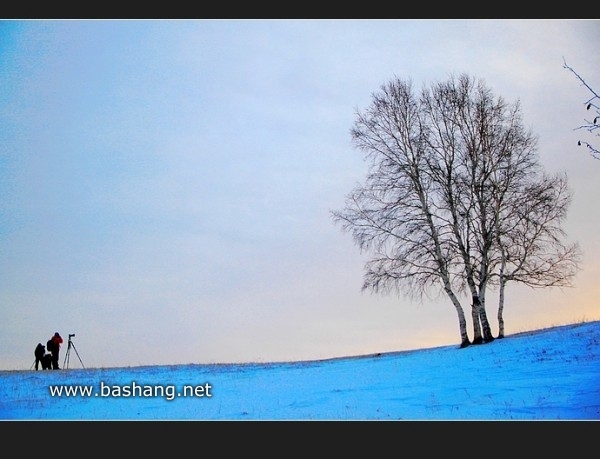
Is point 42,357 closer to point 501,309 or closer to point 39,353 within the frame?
point 39,353

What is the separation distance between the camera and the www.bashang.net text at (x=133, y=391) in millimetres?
12797

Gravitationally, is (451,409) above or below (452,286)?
below

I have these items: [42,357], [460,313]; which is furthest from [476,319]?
[42,357]

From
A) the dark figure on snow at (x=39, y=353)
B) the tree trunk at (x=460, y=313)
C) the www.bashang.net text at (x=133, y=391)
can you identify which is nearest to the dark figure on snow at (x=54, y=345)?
the dark figure on snow at (x=39, y=353)

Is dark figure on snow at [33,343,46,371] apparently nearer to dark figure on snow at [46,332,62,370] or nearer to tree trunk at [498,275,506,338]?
dark figure on snow at [46,332,62,370]

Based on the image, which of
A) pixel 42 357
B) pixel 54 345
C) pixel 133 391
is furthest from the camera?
pixel 42 357

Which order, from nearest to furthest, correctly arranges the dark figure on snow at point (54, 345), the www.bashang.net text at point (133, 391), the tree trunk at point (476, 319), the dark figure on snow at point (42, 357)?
the www.bashang.net text at point (133, 391) → the dark figure on snow at point (54, 345) → the dark figure on snow at point (42, 357) → the tree trunk at point (476, 319)

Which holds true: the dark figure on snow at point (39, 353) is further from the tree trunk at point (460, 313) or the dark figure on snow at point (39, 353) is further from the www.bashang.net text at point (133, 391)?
the tree trunk at point (460, 313)

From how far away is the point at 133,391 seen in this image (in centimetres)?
1284

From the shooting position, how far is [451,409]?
1230 cm

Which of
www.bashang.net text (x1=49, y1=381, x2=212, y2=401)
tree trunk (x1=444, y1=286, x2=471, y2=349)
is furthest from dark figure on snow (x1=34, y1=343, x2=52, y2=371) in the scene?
tree trunk (x1=444, y1=286, x2=471, y2=349)

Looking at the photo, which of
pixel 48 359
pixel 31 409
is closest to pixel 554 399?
pixel 31 409

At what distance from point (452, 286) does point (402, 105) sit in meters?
4.96

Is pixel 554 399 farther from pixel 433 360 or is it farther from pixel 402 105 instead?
pixel 402 105
